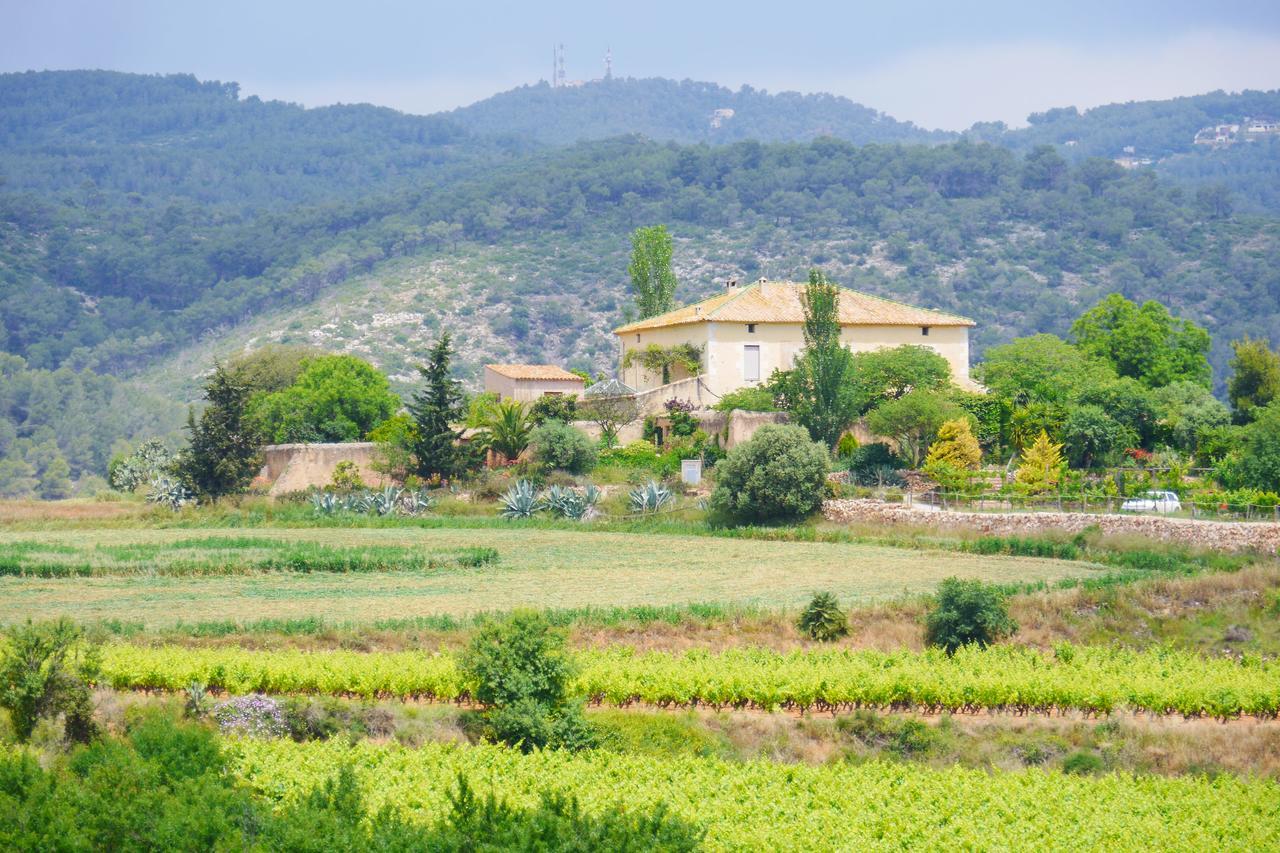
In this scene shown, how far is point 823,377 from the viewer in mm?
46938

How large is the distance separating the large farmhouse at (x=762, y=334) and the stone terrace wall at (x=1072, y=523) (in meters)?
11.5

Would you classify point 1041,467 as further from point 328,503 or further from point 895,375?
point 328,503

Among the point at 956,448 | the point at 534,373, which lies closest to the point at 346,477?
the point at 534,373

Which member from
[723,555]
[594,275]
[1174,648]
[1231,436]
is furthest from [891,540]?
[594,275]

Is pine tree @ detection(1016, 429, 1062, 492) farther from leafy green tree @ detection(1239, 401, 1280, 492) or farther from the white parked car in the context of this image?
leafy green tree @ detection(1239, 401, 1280, 492)

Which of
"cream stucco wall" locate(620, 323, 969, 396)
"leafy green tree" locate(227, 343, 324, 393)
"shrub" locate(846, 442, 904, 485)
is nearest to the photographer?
"shrub" locate(846, 442, 904, 485)

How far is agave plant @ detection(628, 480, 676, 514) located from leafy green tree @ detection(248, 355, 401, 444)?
530 inches

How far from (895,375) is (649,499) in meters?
10.5

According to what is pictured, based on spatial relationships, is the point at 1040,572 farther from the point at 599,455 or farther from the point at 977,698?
the point at 599,455

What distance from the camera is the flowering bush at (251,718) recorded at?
73.3 ft

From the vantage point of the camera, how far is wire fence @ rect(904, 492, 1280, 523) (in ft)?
122

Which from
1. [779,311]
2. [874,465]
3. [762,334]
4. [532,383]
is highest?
[779,311]

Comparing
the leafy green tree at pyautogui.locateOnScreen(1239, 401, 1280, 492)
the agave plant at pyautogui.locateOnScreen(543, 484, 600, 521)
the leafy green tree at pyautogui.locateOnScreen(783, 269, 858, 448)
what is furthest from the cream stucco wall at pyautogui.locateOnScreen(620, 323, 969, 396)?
the leafy green tree at pyautogui.locateOnScreen(1239, 401, 1280, 492)

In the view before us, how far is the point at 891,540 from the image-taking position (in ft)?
126
